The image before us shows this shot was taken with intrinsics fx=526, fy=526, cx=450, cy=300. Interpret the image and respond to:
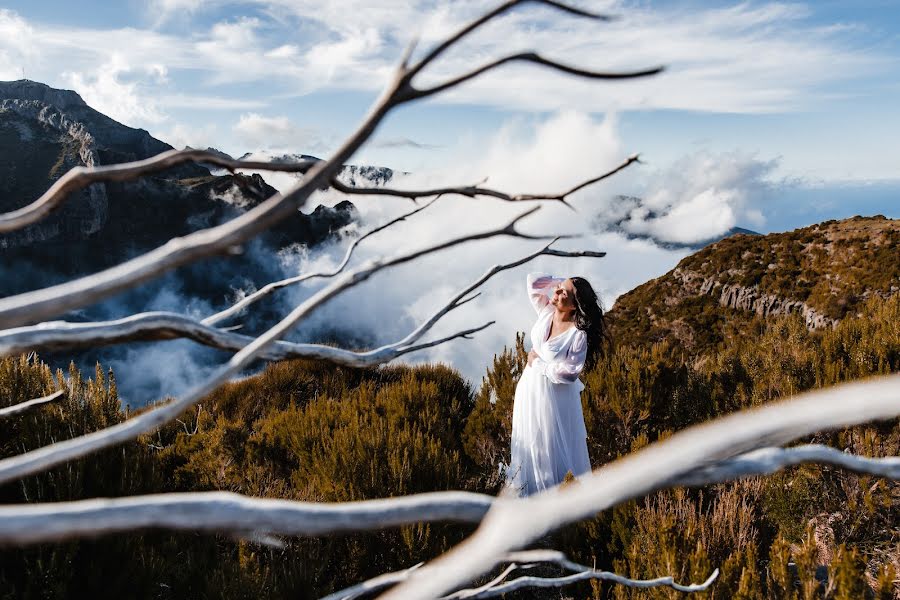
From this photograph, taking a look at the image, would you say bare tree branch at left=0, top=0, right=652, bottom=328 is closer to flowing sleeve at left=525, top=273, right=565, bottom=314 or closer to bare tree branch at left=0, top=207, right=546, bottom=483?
bare tree branch at left=0, top=207, right=546, bottom=483

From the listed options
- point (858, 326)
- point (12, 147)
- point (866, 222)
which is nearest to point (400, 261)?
point (858, 326)

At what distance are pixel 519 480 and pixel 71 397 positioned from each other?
312 cm

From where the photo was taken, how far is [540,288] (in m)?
4.89

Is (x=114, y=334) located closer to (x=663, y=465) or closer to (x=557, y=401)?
(x=663, y=465)

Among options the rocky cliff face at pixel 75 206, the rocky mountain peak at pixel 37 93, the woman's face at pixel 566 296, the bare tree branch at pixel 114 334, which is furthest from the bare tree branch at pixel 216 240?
the rocky mountain peak at pixel 37 93

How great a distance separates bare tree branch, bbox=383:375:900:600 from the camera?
17.1 inches

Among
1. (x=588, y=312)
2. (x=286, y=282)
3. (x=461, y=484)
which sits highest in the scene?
(x=286, y=282)

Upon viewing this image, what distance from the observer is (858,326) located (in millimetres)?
5859

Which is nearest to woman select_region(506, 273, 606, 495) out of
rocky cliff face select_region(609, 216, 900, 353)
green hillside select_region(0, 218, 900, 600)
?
green hillside select_region(0, 218, 900, 600)

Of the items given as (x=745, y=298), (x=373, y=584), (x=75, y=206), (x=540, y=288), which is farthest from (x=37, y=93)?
(x=373, y=584)

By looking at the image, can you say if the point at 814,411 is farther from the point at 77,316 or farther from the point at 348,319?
the point at 348,319

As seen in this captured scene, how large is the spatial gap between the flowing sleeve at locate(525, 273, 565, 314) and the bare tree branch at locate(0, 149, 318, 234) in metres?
4.17

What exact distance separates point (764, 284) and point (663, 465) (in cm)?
2685

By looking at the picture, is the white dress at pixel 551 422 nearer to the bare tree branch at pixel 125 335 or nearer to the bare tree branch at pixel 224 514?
the bare tree branch at pixel 125 335
